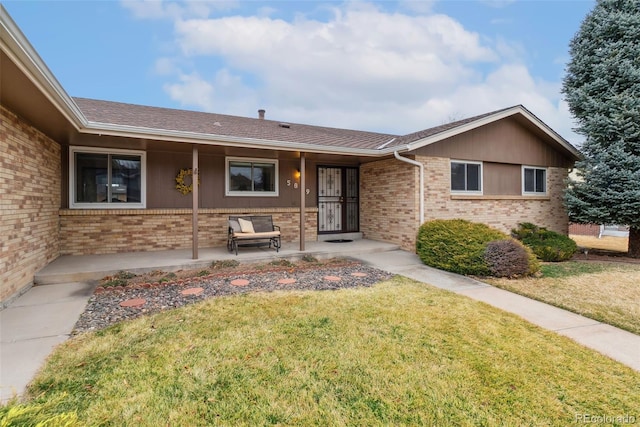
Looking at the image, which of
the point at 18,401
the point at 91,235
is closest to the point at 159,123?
the point at 91,235

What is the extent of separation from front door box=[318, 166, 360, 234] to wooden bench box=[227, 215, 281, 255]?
216 centimetres

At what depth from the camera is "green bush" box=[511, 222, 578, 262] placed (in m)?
8.17

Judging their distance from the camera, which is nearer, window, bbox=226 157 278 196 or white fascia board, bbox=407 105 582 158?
white fascia board, bbox=407 105 582 158

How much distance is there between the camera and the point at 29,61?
3010mm

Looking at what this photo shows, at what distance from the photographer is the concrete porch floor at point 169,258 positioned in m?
5.61

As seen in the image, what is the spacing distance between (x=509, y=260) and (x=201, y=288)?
556 cm

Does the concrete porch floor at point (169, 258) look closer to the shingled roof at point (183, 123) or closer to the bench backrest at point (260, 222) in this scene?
the bench backrest at point (260, 222)

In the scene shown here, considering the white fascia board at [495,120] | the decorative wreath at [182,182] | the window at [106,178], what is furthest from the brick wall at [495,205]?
the window at [106,178]

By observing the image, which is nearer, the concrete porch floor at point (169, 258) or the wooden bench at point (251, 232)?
the concrete porch floor at point (169, 258)

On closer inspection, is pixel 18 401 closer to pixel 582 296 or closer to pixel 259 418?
pixel 259 418

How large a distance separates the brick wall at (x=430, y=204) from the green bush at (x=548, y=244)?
769 mm

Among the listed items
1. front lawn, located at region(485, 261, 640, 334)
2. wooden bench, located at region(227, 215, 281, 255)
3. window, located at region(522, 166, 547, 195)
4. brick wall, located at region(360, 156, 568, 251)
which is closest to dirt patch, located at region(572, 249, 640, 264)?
front lawn, located at region(485, 261, 640, 334)

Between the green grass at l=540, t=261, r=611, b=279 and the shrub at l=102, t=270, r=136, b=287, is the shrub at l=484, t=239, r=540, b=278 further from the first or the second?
the shrub at l=102, t=270, r=136, b=287

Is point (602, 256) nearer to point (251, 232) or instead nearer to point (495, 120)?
point (495, 120)
